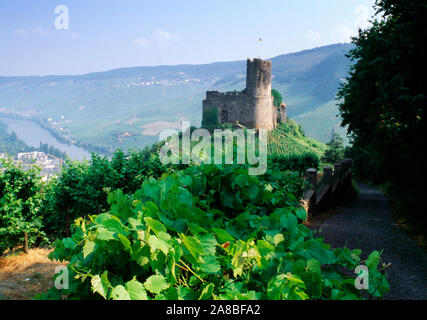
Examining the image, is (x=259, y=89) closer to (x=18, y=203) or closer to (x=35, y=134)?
(x=18, y=203)

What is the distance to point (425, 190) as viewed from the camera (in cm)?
1264

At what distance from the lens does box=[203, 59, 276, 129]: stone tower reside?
2798 inches

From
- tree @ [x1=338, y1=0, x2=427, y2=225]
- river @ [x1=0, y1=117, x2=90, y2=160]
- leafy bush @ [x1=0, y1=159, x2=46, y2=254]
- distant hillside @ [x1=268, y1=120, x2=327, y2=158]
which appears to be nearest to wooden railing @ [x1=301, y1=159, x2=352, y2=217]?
tree @ [x1=338, y1=0, x2=427, y2=225]

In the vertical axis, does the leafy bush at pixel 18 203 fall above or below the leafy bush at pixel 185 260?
below

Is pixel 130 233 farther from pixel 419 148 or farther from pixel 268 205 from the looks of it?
pixel 419 148

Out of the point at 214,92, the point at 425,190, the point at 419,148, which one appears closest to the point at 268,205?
the point at 419,148

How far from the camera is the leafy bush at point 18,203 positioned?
10.5 m

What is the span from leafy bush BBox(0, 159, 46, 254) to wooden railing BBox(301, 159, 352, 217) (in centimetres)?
798

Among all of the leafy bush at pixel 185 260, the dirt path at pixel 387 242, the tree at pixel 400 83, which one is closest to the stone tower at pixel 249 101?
the tree at pixel 400 83

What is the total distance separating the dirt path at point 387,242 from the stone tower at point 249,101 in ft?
192

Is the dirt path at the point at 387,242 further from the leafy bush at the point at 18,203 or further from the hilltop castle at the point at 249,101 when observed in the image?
the hilltop castle at the point at 249,101

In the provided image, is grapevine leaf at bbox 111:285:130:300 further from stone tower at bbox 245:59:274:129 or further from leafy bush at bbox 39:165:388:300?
stone tower at bbox 245:59:274:129
